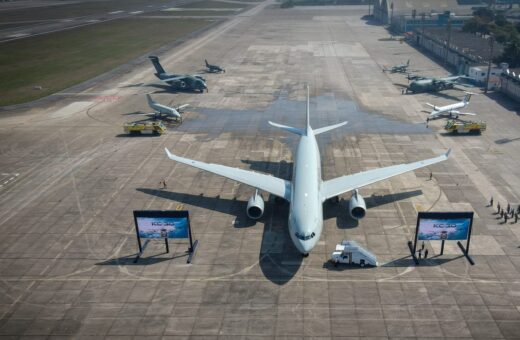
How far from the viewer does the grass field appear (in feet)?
392

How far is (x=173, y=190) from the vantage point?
6053 centimetres

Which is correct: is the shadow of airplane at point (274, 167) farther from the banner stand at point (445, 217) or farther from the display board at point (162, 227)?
the banner stand at point (445, 217)

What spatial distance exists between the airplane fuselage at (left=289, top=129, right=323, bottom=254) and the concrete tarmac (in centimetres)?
315

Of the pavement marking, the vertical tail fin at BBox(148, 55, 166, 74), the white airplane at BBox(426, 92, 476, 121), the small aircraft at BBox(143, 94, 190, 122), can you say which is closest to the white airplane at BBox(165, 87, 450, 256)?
the pavement marking

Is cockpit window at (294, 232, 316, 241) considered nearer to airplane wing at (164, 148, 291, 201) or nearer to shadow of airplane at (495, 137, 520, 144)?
airplane wing at (164, 148, 291, 201)

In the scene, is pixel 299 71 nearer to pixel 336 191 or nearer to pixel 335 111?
pixel 335 111

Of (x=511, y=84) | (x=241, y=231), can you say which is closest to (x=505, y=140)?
(x=511, y=84)

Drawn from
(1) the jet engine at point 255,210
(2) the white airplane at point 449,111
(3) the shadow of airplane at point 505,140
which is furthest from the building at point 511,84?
(1) the jet engine at point 255,210

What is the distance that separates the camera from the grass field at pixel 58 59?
392 feet

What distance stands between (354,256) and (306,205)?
6.69 m

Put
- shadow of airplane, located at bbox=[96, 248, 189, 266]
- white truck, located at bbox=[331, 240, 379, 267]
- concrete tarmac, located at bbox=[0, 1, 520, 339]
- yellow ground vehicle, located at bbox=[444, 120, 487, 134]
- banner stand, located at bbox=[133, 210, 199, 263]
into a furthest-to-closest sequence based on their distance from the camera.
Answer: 1. yellow ground vehicle, located at bbox=[444, 120, 487, 134]
2. shadow of airplane, located at bbox=[96, 248, 189, 266]
3. banner stand, located at bbox=[133, 210, 199, 263]
4. white truck, located at bbox=[331, 240, 379, 267]
5. concrete tarmac, located at bbox=[0, 1, 520, 339]

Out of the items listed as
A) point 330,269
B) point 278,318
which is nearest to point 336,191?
point 330,269

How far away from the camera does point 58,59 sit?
153 m

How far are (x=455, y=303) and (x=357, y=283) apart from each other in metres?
8.26
